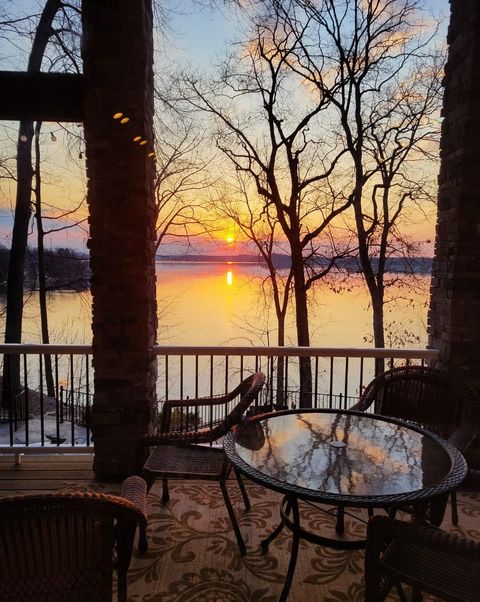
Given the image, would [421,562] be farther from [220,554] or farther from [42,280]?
[42,280]

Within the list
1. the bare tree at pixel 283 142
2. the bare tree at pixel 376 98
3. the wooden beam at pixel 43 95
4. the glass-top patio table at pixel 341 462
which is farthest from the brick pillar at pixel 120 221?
the bare tree at pixel 376 98

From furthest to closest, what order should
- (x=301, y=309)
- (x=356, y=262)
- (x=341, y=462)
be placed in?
(x=356, y=262) < (x=301, y=309) < (x=341, y=462)

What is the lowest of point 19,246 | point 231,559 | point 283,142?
point 231,559

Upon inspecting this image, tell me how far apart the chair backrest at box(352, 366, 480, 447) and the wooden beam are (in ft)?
8.91

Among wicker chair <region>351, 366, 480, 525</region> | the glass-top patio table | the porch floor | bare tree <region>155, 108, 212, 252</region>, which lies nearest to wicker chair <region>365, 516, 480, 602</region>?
the glass-top patio table

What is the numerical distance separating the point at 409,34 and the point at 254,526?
901 cm

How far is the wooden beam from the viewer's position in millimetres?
2691

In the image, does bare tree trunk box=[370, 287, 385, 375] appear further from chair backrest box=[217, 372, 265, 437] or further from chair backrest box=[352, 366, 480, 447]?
chair backrest box=[217, 372, 265, 437]

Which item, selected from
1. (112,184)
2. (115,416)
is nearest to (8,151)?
(112,184)

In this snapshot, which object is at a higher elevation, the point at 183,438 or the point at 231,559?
the point at 183,438

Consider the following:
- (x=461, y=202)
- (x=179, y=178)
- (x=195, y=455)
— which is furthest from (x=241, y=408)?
(x=179, y=178)

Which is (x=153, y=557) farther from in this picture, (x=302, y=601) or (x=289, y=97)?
(x=289, y=97)

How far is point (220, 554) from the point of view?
2152 mm

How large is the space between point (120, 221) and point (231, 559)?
209 centimetres
